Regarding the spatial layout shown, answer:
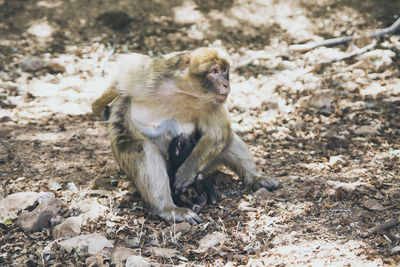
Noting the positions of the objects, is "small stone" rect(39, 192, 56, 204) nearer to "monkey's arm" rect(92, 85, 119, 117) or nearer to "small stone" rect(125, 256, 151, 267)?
"monkey's arm" rect(92, 85, 119, 117)

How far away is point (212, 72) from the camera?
3725 millimetres

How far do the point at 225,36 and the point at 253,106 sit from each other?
2.19 meters

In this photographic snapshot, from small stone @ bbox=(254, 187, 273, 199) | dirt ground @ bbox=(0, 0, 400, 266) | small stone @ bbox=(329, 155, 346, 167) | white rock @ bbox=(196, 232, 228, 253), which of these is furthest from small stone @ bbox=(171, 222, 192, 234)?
small stone @ bbox=(329, 155, 346, 167)

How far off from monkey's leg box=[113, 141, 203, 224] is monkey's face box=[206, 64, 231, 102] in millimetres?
720

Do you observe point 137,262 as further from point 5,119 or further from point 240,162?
point 5,119

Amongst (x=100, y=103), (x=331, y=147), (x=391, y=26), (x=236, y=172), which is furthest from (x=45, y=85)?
(x=391, y=26)

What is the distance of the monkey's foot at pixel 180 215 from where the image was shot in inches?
143

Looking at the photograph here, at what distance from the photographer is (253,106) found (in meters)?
6.16

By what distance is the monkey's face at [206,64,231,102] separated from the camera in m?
3.71

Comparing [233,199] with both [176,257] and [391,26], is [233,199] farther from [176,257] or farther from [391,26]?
[391,26]

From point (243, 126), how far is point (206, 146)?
70.6 inches

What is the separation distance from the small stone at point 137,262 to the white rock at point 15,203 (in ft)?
3.87

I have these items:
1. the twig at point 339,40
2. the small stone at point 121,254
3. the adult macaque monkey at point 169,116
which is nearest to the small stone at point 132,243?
the small stone at point 121,254

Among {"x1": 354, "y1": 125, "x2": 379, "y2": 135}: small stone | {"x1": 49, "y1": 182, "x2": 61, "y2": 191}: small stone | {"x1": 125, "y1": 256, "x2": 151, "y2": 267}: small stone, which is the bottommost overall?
{"x1": 49, "y1": 182, "x2": 61, "y2": 191}: small stone
